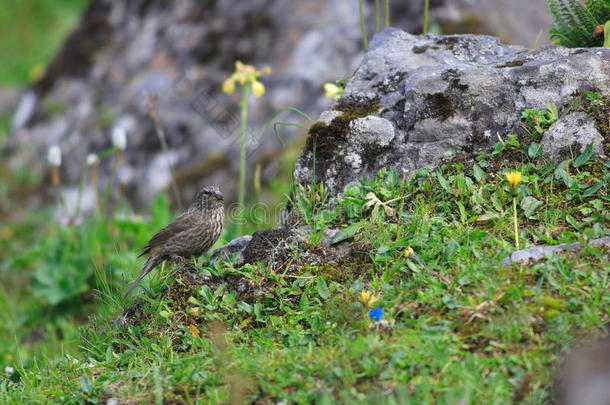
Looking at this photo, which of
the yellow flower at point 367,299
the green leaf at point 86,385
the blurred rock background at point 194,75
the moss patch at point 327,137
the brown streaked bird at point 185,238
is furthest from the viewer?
the blurred rock background at point 194,75

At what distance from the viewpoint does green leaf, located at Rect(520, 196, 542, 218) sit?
4.43 m

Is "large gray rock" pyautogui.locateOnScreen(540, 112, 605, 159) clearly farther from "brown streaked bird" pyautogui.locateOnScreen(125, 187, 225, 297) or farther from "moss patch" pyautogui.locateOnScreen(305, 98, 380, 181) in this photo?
"brown streaked bird" pyautogui.locateOnScreen(125, 187, 225, 297)

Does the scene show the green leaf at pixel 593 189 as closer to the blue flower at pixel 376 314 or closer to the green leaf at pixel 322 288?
the blue flower at pixel 376 314

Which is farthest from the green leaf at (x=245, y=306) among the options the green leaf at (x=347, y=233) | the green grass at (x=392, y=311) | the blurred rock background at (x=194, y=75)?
the blurred rock background at (x=194, y=75)

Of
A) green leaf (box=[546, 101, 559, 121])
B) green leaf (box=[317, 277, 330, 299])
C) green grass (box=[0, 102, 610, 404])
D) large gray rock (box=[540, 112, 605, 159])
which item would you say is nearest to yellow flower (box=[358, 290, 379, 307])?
green grass (box=[0, 102, 610, 404])

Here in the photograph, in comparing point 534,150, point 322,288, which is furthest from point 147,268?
point 534,150

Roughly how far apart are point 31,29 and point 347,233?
42.9 feet

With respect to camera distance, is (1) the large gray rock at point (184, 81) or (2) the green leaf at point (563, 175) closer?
(2) the green leaf at point (563, 175)

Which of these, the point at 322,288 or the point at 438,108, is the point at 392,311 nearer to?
the point at 322,288

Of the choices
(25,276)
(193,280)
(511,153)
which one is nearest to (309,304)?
(193,280)

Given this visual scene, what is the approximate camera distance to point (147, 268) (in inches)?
207

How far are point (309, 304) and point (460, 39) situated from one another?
2705 millimetres

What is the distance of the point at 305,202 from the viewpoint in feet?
16.4

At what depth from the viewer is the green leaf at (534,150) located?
4.71 metres
